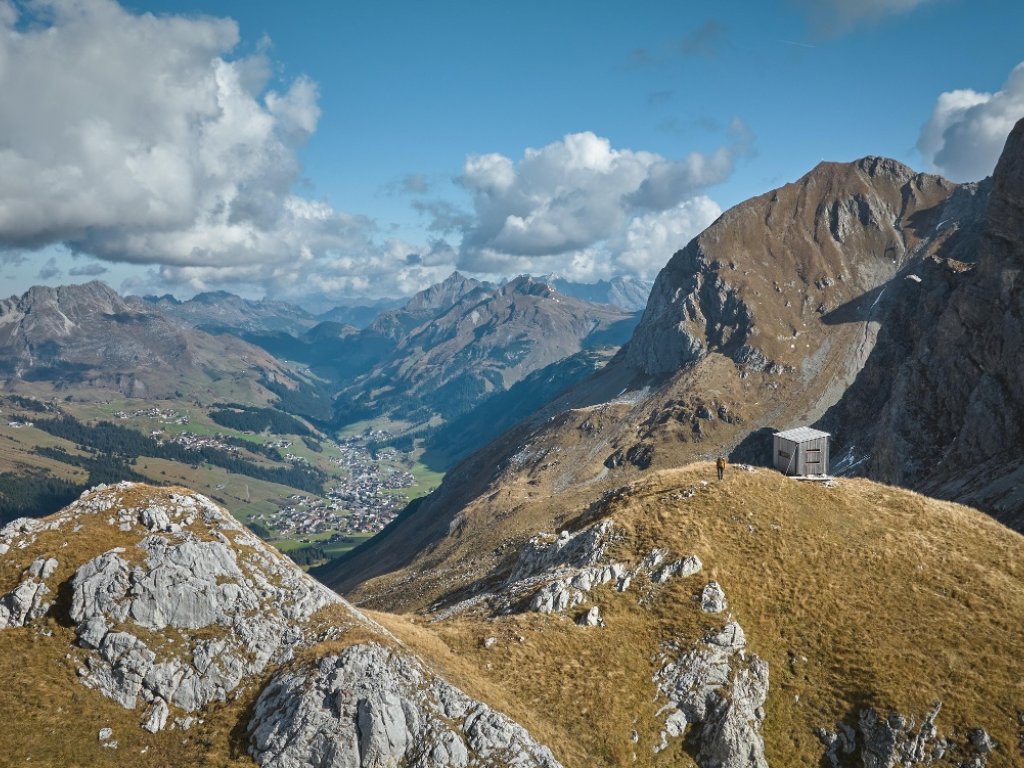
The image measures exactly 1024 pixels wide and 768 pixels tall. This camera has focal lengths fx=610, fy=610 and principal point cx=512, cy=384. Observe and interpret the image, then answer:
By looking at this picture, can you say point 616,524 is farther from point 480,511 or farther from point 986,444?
point 480,511

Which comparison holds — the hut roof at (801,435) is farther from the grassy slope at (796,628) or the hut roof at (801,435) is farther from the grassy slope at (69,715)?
the grassy slope at (69,715)

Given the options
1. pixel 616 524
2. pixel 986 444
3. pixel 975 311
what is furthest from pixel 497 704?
pixel 975 311

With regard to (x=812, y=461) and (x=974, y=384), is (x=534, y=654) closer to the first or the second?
(x=812, y=461)

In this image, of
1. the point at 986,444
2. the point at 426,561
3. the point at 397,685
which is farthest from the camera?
the point at 426,561

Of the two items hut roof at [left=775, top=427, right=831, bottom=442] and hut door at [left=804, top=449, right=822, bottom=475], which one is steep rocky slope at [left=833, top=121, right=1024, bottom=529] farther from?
hut roof at [left=775, top=427, right=831, bottom=442]

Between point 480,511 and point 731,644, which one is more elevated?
point 731,644

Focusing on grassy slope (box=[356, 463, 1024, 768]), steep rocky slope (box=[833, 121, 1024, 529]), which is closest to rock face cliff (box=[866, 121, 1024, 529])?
steep rocky slope (box=[833, 121, 1024, 529])
